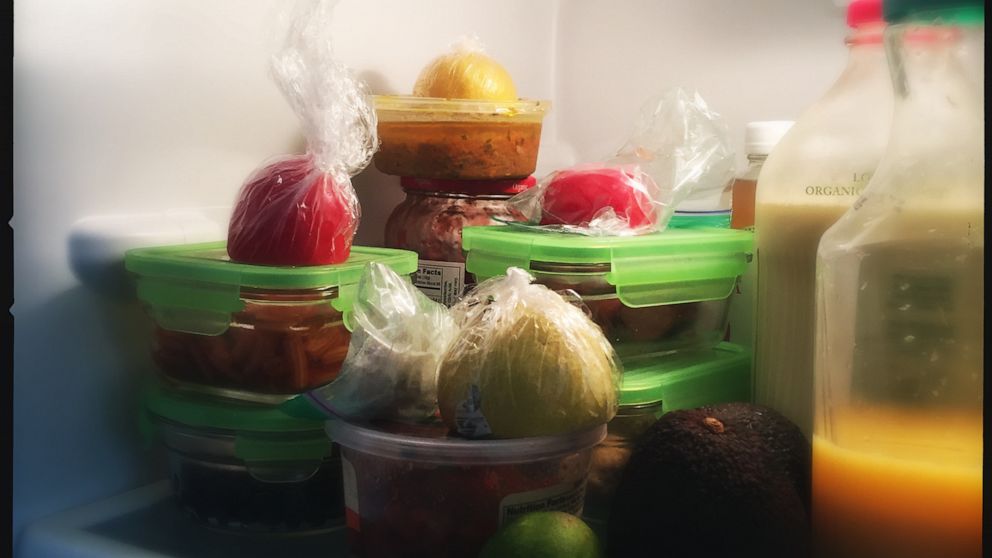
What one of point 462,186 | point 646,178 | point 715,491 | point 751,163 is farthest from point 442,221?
point 715,491

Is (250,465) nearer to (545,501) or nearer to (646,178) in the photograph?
(545,501)

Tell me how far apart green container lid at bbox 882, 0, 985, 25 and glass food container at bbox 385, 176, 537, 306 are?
41 cm

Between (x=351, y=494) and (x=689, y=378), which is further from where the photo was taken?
(x=689, y=378)

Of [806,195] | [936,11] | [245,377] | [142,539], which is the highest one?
[936,11]

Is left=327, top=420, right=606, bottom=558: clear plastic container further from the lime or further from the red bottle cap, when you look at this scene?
the red bottle cap

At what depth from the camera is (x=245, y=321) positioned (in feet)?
2.31

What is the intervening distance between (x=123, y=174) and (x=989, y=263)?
1.96 feet

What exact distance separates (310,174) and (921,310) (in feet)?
1.35

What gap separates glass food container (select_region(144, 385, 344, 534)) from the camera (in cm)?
71

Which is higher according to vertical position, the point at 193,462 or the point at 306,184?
the point at 306,184

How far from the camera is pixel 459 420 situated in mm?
620

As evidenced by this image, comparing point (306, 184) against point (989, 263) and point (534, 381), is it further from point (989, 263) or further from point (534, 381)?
point (989, 263)

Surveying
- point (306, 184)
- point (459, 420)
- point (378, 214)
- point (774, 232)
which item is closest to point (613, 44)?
point (378, 214)

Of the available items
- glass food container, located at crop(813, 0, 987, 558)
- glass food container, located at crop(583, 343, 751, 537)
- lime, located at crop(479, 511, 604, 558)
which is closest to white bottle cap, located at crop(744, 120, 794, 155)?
glass food container, located at crop(583, 343, 751, 537)
